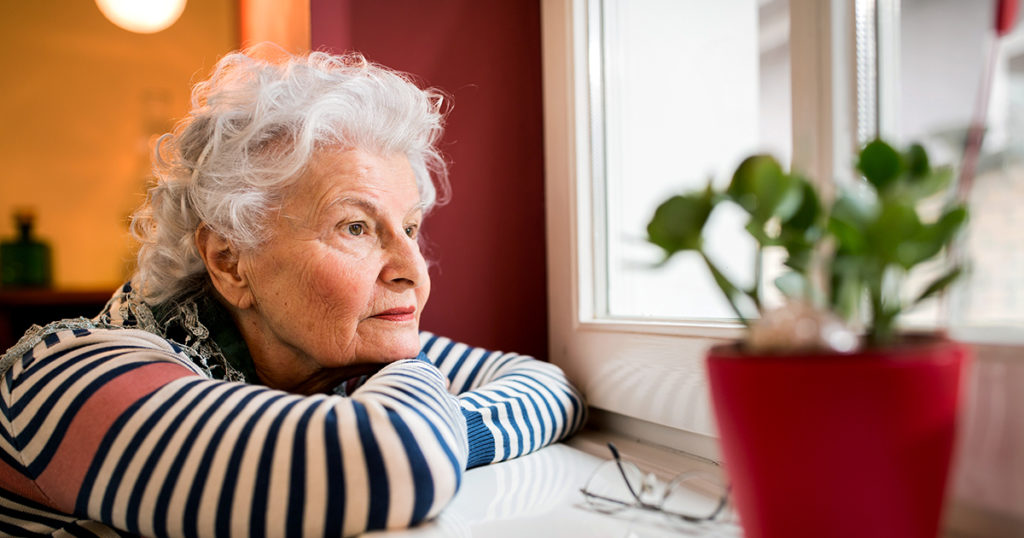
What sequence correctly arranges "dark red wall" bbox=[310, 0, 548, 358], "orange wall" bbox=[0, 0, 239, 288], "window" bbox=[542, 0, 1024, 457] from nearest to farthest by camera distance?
"window" bbox=[542, 0, 1024, 457], "dark red wall" bbox=[310, 0, 548, 358], "orange wall" bbox=[0, 0, 239, 288]

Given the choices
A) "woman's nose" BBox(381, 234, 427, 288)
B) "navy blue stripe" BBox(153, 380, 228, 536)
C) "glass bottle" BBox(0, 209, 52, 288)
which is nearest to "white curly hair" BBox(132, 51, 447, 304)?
"woman's nose" BBox(381, 234, 427, 288)

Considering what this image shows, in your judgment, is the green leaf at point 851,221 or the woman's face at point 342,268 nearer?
the green leaf at point 851,221

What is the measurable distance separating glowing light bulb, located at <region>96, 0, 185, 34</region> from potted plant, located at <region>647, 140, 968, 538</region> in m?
3.09

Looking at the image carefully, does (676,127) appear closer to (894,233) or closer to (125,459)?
(894,233)

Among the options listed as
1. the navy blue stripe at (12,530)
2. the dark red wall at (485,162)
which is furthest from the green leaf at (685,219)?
the dark red wall at (485,162)

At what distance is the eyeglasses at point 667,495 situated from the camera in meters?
0.58

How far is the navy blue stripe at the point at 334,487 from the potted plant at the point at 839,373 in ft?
0.99

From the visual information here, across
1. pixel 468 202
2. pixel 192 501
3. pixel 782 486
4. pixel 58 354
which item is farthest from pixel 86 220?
pixel 782 486

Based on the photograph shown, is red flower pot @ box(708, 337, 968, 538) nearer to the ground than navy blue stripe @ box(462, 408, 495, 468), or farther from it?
farther from it

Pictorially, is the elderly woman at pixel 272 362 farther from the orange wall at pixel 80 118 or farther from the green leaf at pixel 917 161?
the orange wall at pixel 80 118

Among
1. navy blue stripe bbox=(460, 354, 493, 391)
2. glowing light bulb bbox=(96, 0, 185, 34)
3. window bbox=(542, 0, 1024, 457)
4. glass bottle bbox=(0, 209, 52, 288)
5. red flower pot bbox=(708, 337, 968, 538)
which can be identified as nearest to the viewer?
red flower pot bbox=(708, 337, 968, 538)

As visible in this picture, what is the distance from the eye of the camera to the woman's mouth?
34.3 inches

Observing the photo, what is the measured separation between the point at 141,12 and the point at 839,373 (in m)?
3.20

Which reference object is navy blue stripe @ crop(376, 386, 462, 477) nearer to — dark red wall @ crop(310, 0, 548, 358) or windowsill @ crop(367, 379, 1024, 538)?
windowsill @ crop(367, 379, 1024, 538)
